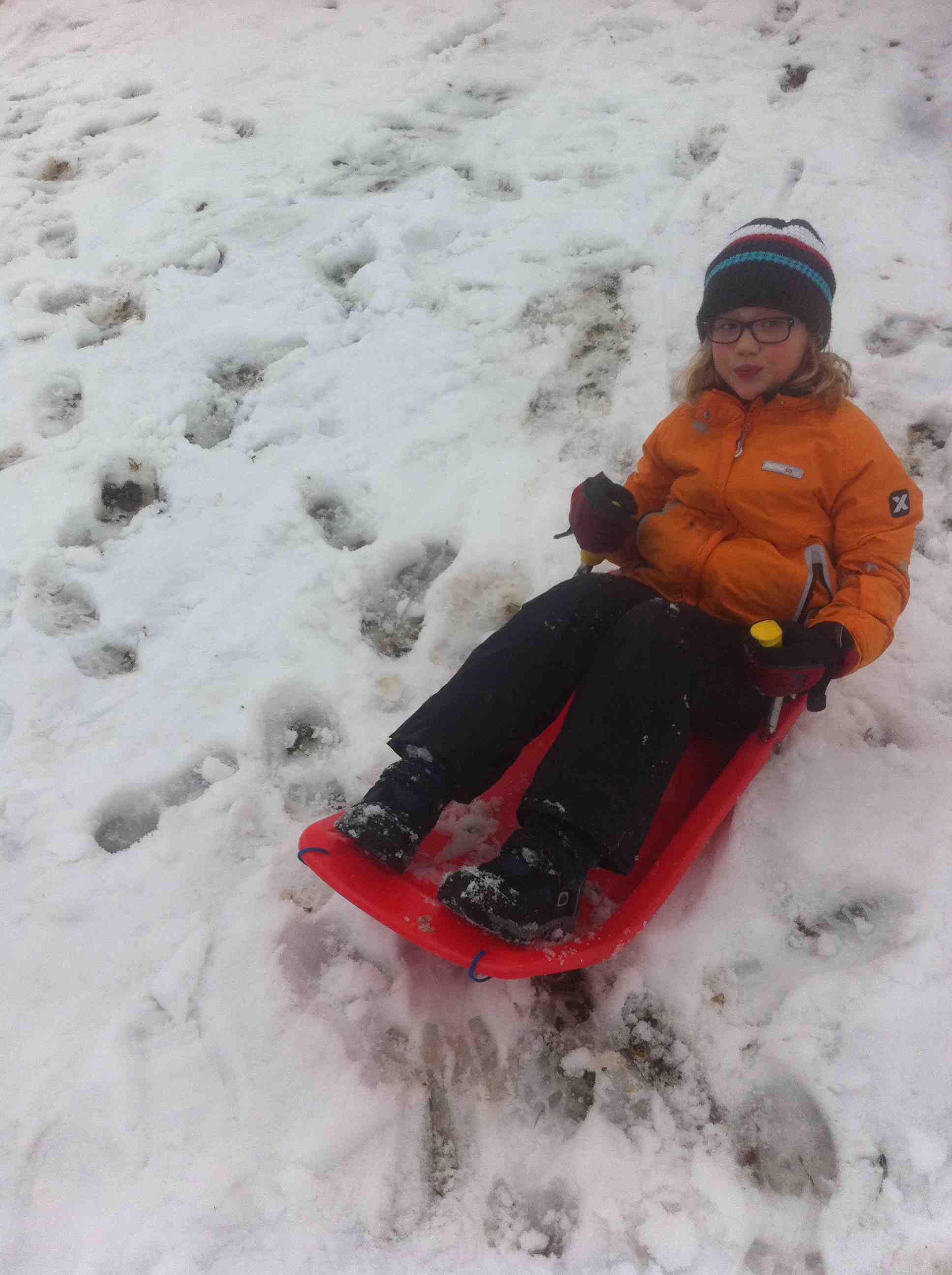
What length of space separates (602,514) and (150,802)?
1.24 metres

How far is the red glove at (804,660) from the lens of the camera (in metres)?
1.60

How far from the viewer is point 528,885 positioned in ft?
5.11

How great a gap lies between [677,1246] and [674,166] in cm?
351

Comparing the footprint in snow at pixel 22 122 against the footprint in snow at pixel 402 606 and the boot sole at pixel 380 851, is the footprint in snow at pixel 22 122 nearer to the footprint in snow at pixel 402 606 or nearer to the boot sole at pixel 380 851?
the footprint in snow at pixel 402 606

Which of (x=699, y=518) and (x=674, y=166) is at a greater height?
(x=674, y=166)

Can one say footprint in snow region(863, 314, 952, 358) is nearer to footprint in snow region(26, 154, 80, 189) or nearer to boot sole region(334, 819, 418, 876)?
boot sole region(334, 819, 418, 876)

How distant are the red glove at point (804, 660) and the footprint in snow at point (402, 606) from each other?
0.98 m

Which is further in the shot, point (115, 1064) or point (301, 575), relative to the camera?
point (301, 575)

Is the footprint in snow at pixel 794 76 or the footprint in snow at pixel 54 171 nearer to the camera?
the footprint in snow at pixel 794 76

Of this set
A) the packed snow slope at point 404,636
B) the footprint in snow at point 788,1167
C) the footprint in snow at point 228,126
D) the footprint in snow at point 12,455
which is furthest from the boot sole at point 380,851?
the footprint in snow at point 228,126

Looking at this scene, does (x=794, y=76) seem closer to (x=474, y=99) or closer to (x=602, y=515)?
(x=474, y=99)

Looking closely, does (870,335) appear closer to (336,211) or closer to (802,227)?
(802,227)

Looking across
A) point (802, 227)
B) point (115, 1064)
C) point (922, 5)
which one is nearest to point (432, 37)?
point (922, 5)

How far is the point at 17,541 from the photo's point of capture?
254 cm
